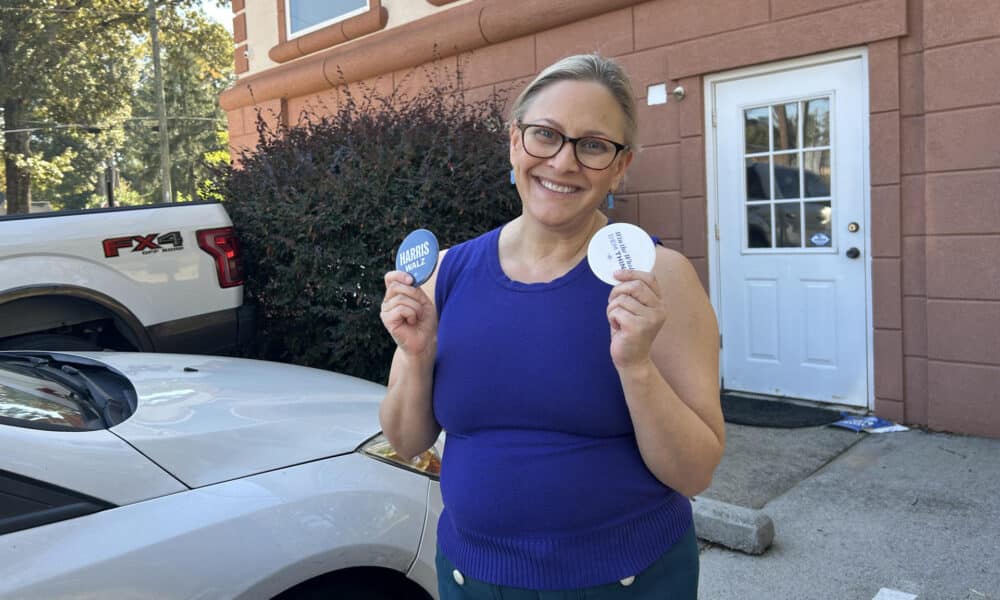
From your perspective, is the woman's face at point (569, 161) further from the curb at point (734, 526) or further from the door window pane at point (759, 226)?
the door window pane at point (759, 226)

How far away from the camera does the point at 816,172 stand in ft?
18.6

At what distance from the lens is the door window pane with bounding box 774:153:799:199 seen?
18.9 ft

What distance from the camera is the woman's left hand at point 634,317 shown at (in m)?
1.30

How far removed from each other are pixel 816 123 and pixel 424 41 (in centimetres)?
404

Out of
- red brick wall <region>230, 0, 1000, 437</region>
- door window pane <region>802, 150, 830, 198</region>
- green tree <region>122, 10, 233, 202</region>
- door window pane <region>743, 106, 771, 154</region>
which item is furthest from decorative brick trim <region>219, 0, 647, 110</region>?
green tree <region>122, 10, 233, 202</region>

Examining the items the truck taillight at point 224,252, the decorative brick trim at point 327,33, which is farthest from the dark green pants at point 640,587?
the decorative brick trim at point 327,33

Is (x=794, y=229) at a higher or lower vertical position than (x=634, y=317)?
higher

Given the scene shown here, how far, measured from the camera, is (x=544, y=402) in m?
1.46

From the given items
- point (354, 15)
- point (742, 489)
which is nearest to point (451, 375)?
point (742, 489)

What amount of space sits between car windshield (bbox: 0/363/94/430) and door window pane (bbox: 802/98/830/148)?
16.4 feet

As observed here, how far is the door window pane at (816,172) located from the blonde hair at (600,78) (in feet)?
14.7

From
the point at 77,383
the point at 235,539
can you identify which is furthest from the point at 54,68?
the point at 235,539

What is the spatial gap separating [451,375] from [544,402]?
0.22 metres

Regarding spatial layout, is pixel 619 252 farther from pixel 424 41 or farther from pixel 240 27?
pixel 240 27
